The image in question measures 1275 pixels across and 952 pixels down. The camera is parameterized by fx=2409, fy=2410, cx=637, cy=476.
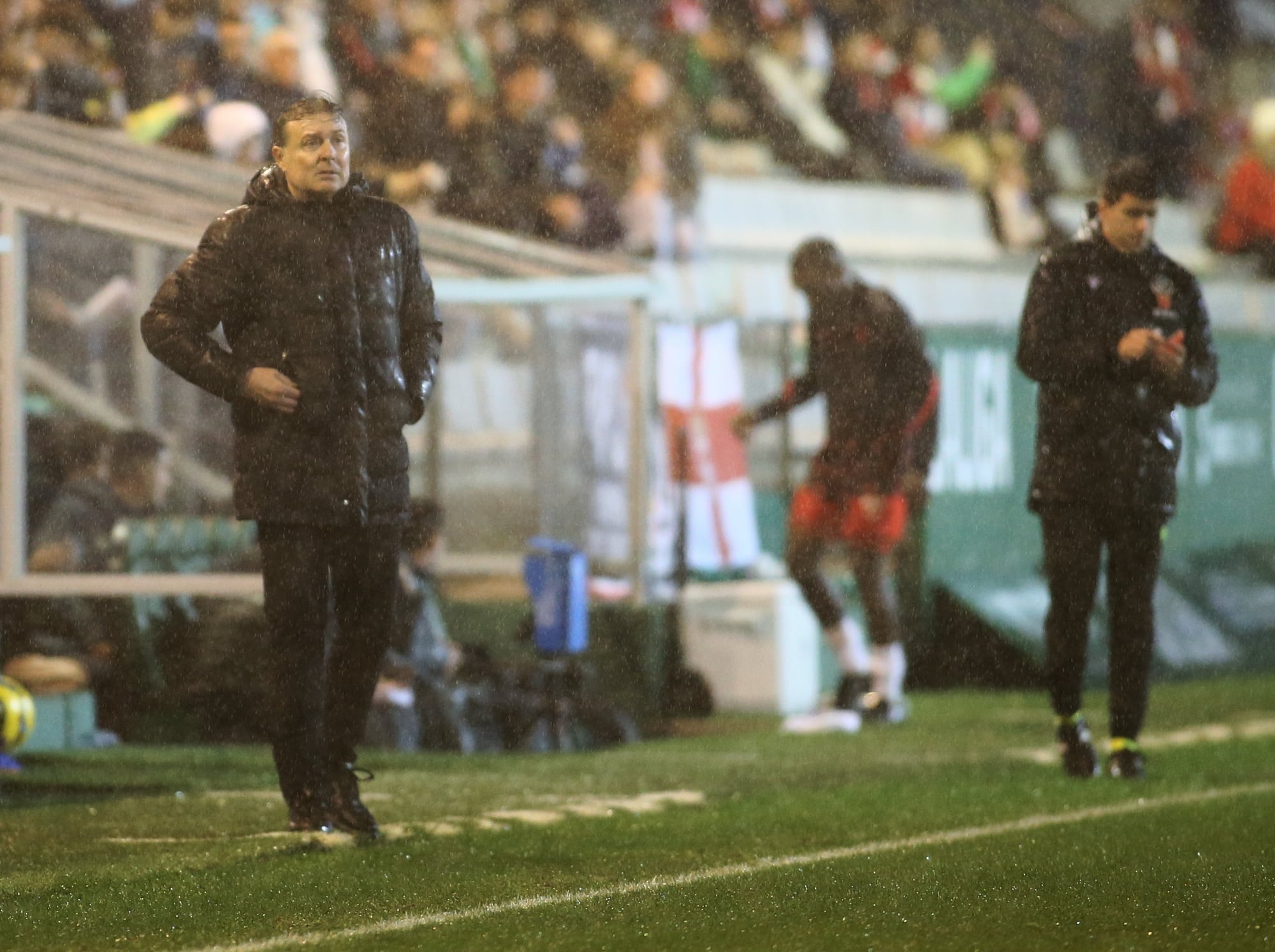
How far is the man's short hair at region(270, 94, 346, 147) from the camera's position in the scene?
6160 millimetres

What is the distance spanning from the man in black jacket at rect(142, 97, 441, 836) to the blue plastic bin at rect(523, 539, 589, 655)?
4.10 meters

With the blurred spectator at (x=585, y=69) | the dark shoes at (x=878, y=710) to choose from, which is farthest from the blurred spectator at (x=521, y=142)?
the dark shoes at (x=878, y=710)

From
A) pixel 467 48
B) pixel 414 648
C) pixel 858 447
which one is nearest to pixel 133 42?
pixel 467 48

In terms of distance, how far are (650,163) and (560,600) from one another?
486cm

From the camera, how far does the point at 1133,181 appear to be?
7.83m

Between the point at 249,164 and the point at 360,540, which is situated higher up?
the point at 249,164

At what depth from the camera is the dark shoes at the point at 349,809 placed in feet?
20.7

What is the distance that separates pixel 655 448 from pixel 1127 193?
176 inches

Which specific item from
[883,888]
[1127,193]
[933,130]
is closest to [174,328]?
[883,888]

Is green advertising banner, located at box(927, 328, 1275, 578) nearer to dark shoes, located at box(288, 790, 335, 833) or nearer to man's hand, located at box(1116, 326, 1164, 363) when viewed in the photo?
man's hand, located at box(1116, 326, 1164, 363)

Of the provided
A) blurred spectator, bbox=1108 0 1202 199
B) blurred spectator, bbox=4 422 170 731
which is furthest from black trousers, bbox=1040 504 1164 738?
blurred spectator, bbox=1108 0 1202 199

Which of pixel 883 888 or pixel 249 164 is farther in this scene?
pixel 249 164

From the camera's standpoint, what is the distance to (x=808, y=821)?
690 cm

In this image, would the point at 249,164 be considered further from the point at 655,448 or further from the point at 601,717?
the point at 601,717
